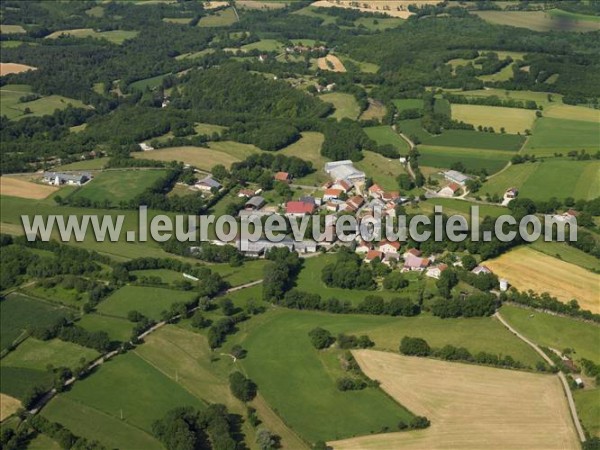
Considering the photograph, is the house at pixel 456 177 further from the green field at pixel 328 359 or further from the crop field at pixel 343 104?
the green field at pixel 328 359

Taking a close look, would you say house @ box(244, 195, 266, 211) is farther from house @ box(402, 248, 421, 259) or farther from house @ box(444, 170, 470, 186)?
house @ box(444, 170, 470, 186)

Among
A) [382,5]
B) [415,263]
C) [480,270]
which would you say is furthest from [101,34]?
[480,270]

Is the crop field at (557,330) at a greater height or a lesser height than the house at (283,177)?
lesser

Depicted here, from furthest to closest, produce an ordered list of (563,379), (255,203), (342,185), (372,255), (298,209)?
(342,185) < (255,203) < (298,209) < (372,255) < (563,379)

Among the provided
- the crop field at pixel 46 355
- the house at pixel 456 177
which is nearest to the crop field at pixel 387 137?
the house at pixel 456 177

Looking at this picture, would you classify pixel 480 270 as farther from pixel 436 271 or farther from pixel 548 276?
pixel 548 276

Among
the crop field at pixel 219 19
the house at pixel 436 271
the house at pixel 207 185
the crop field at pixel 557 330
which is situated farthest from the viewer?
the crop field at pixel 219 19
